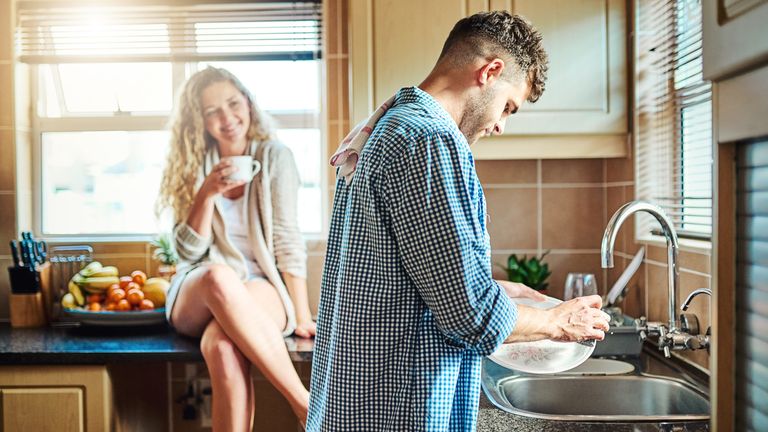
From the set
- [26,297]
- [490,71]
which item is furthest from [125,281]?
[490,71]

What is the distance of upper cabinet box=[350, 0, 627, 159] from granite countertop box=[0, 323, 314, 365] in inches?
32.8

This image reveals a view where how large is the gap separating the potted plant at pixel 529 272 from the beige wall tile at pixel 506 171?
10.9 inches

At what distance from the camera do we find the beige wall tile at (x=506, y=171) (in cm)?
270

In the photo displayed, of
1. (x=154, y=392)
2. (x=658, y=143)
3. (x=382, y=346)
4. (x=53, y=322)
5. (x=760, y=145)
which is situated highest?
(x=658, y=143)

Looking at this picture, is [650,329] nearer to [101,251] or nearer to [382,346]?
[382,346]

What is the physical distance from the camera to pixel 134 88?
285 cm

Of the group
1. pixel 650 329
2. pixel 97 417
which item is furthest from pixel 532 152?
pixel 97 417

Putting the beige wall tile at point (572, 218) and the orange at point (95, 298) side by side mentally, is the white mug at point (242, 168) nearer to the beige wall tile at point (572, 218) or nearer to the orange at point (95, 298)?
the orange at point (95, 298)

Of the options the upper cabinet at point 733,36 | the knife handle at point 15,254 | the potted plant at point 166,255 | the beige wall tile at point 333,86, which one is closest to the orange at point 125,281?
the potted plant at point 166,255

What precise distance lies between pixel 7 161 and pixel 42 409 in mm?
970

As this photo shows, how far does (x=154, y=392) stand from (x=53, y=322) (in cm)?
43

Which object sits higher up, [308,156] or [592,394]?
[308,156]

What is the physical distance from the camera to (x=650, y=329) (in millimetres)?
1768

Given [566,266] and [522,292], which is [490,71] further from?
[566,266]
